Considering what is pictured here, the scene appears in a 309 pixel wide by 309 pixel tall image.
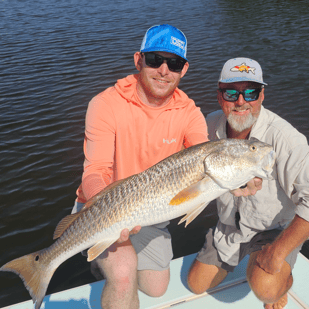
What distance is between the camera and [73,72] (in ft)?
49.8

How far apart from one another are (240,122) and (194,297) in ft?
7.90

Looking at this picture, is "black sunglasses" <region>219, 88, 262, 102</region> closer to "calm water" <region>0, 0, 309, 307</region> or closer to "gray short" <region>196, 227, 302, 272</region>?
"gray short" <region>196, 227, 302, 272</region>

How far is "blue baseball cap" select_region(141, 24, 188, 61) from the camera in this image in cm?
400

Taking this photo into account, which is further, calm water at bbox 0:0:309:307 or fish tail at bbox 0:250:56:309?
calm water at bbox 0:0:309:307

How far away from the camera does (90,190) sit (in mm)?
3682

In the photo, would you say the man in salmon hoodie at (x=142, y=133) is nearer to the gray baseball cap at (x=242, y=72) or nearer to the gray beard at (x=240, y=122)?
the gray beard at (x=240, y=122)

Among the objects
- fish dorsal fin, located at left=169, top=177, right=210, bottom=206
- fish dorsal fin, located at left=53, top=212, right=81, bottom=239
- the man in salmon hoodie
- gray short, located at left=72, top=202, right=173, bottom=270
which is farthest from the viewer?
gray short, located at left=72, top=202, right=173, bottom=270

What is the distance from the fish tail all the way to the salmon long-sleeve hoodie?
40.7 inches

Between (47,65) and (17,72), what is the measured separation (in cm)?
159

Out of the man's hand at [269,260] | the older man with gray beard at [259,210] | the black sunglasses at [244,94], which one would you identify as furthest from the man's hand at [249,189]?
the black sunglasses at [244,94]

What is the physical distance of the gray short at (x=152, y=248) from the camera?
173 inches

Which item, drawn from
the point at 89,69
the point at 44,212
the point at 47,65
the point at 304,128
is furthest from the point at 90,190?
the point at 47,65

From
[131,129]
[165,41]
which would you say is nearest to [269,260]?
[131,129]

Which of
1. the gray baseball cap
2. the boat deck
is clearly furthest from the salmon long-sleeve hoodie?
the boat deck
